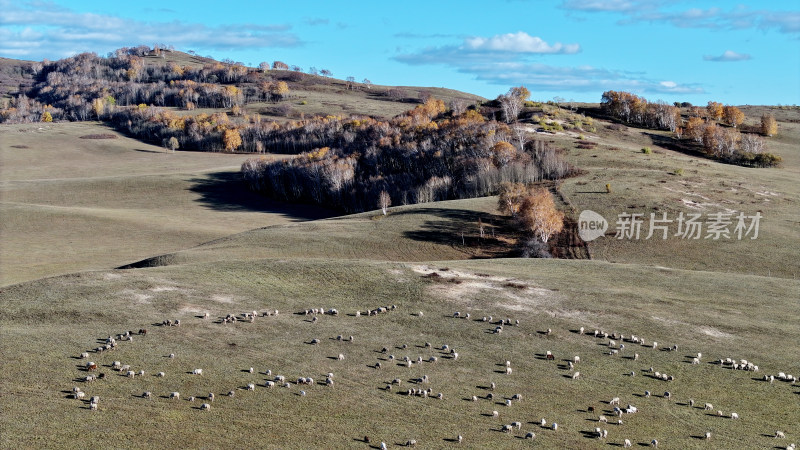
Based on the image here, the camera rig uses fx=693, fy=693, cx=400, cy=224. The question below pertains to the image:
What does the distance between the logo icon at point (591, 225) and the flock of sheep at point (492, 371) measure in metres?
48.2

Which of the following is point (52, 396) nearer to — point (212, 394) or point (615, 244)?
point (212, 394)

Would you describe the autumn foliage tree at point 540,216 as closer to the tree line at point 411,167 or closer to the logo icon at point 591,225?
the logo icon at point 591,225

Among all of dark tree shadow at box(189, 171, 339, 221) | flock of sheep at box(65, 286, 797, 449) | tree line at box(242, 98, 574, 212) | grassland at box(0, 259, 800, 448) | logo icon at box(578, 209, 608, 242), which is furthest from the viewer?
dark tree shadow at box(189, 171, 339, 221)

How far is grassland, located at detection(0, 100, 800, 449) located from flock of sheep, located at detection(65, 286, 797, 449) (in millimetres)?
265

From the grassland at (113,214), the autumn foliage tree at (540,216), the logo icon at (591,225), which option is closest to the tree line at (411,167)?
the grassland at (113,214)

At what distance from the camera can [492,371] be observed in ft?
128

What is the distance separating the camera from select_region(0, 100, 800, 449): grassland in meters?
31.0

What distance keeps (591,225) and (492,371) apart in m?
61.1

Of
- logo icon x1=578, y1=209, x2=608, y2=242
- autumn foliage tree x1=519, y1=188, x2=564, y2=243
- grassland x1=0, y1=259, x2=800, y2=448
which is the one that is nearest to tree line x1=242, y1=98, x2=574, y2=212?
logo icon x1=578, y1=209, x2=608, y2=242

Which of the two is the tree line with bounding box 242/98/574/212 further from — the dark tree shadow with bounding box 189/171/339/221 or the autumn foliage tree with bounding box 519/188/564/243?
the autumn foliage tree with bounding box 519/188/564/243

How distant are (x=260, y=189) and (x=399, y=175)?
3742 centimetres

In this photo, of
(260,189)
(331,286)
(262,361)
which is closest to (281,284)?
(331,286)

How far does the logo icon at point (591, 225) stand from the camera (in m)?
92.8

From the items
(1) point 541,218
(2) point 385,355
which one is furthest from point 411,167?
(2) point 385,355
